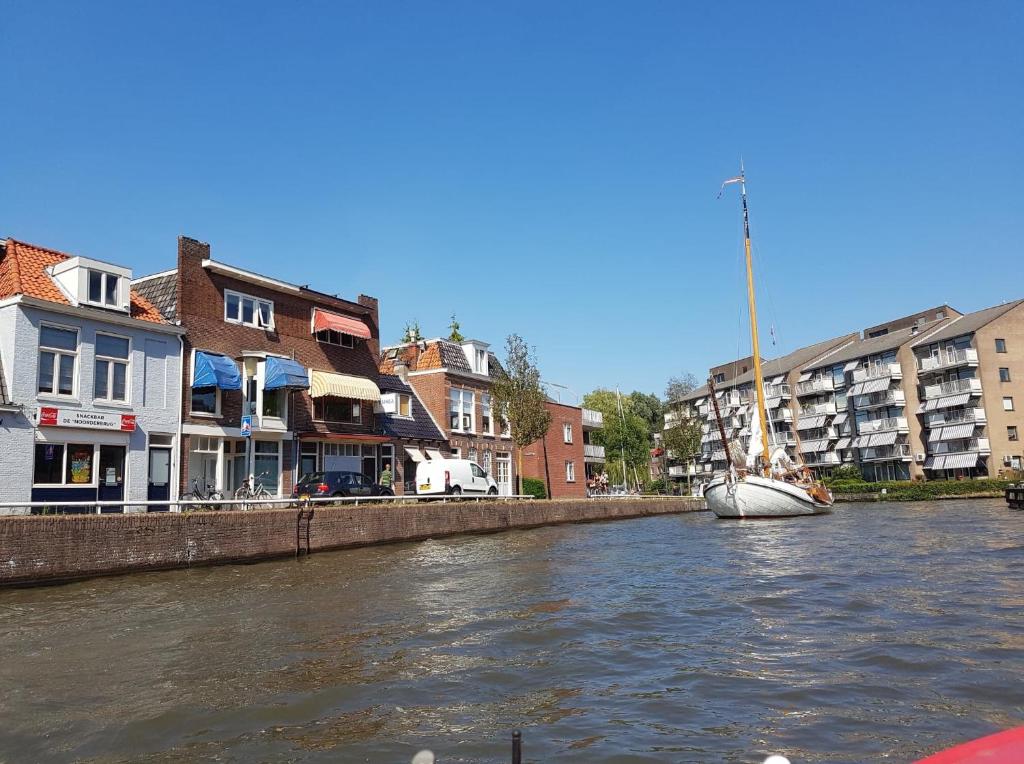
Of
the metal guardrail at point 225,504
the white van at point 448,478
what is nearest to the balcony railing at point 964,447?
the white van at point 448,478

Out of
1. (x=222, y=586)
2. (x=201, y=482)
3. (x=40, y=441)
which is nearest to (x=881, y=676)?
(x=222, y=586)

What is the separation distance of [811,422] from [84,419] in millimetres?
75864

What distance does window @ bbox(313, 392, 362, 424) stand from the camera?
1250 inches

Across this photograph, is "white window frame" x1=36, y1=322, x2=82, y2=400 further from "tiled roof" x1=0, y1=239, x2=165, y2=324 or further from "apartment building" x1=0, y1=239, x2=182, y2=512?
"tiled roof" x1=0, y1=239, x2=165, y2=324

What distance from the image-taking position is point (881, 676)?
779 centimetres

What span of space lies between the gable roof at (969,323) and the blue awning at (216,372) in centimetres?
6432

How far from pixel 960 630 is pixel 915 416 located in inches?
2783

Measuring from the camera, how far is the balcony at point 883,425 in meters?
72.2

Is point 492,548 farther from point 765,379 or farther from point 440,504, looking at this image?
point 765,379

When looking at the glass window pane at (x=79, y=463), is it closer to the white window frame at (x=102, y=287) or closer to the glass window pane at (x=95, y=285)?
the white window frame at (x=102, y=287)

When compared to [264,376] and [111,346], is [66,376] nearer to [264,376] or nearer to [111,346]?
[111,346]

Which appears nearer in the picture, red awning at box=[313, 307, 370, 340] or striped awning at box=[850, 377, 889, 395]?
red awning at box=[313, 307, 370, 340]

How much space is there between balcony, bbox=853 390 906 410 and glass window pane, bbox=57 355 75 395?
70.6 m

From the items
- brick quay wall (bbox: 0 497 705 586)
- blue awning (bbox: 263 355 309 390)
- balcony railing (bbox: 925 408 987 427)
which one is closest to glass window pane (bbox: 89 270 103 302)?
blue awning (bbox: 263 355 309 390)
